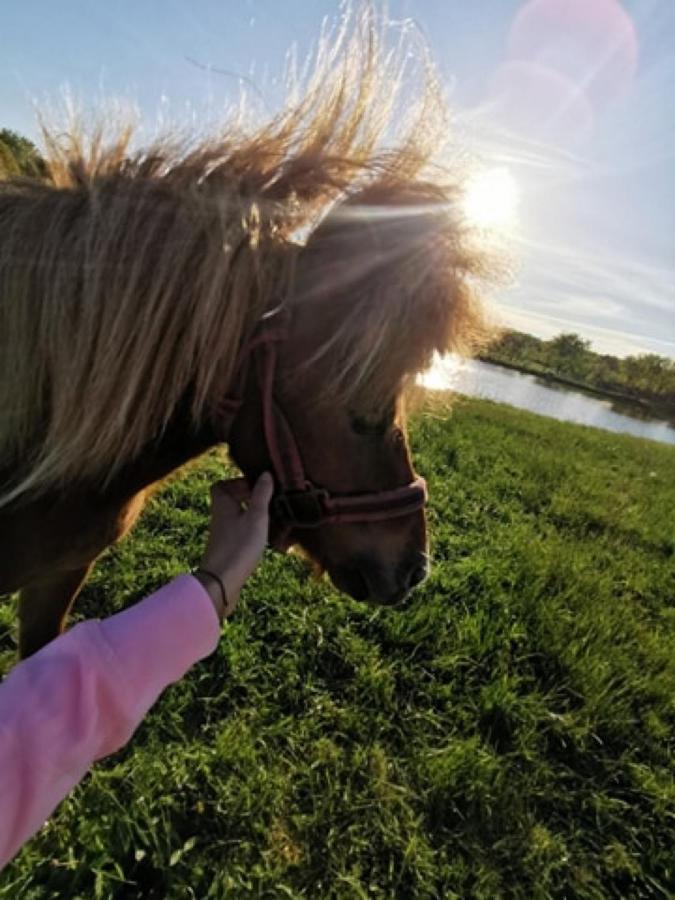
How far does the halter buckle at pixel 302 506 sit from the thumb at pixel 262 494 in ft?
0.16

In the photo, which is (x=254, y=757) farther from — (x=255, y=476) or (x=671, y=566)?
(x=671, y=566)

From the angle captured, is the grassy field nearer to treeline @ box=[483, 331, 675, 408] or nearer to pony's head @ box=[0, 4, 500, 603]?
pony's head @ box=[0, 4, 500, 603]

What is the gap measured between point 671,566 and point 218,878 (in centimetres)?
521

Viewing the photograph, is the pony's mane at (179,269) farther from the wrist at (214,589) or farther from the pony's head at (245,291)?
the wrist at (214,589)

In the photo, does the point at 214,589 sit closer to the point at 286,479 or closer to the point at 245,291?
the point at 286,479

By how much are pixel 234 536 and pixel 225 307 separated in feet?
1.71

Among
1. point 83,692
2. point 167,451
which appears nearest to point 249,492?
point 167,451

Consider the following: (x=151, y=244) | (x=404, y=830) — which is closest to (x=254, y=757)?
(x=404, y=830)

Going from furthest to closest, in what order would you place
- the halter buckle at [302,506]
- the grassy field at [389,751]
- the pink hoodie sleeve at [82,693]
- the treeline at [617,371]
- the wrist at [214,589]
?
1. the treeline at [617,371]
2. the grassy field at [389,751]
3. the halter buckle at [302,506]
4. the wrist at [214,589]
5. the pink hoodie sleeve at [82,693]

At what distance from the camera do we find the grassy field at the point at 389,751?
7.00ft

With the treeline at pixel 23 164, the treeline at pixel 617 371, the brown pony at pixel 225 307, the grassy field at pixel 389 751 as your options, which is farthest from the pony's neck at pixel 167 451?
the treeline at pixel 617 371

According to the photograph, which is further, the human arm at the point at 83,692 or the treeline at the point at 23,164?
the treeline at the point at 23,164

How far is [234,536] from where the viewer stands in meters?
1.46

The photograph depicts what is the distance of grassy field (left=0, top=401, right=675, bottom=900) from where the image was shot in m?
2.13
